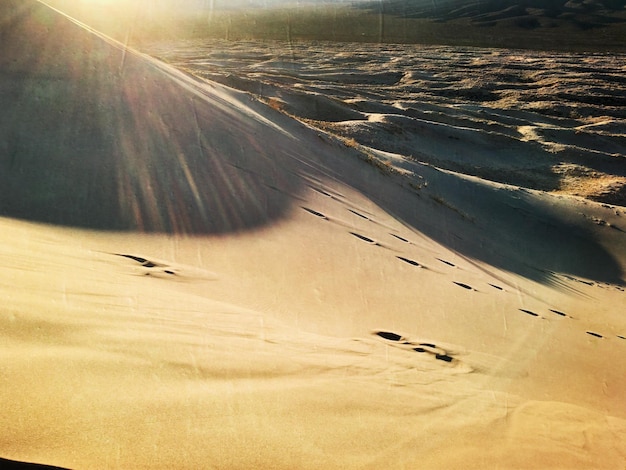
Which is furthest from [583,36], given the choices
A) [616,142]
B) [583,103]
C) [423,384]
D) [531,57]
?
[423,384]

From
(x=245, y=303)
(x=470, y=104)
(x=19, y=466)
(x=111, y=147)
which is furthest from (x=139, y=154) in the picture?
(x=470, y=104)

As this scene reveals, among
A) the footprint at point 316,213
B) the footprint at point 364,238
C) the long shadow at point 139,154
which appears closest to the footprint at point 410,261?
the footprint at point 364,238

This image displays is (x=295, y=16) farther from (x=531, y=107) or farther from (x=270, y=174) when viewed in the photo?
(x=270, y=174)

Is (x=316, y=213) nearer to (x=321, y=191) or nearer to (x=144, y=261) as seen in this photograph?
(x=321, y=191)

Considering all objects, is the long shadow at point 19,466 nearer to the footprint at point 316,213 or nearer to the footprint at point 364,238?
the footprint at point 364,238

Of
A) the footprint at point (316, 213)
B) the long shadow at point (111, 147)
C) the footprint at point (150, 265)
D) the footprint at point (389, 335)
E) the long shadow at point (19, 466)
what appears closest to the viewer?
the long shadow at point (19, 466)

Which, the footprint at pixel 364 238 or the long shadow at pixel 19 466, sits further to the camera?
the footprint at pixel 364 238
